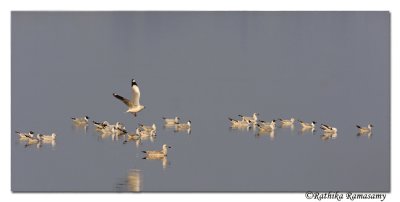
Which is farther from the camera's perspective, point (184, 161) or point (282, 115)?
point (282, 115)

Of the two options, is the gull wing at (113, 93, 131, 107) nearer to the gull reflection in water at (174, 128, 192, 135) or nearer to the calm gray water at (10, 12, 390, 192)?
Answer: the calm gray water at (10, 12, 390, 192)

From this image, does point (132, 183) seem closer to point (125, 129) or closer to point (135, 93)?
point (135, 93)

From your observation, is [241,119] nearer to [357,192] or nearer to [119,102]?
[119,102]

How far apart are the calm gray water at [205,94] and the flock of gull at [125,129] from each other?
166 mm

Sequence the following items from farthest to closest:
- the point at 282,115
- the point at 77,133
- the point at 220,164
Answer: the point at 282,115
the point at 77,133
the point at 220,164

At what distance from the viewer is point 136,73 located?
30031 mm

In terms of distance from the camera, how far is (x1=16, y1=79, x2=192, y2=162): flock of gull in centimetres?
2488

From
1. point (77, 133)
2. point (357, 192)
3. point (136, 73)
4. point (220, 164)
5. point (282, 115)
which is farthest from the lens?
point (136, 73)

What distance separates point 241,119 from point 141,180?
568 centimetres

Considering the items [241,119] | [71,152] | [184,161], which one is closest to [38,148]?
[71,152]

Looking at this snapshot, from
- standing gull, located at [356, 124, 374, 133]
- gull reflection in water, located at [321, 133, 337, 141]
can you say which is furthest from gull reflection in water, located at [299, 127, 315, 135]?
standing gull, located at [356, 124, 374, 133]

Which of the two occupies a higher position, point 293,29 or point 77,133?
point 293,29

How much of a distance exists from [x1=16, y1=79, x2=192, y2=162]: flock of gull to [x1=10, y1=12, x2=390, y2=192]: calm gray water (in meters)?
0.17

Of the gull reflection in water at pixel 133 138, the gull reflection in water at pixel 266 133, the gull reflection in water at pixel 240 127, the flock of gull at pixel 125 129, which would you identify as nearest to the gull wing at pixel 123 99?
the flock of gull at pixel 125 129
